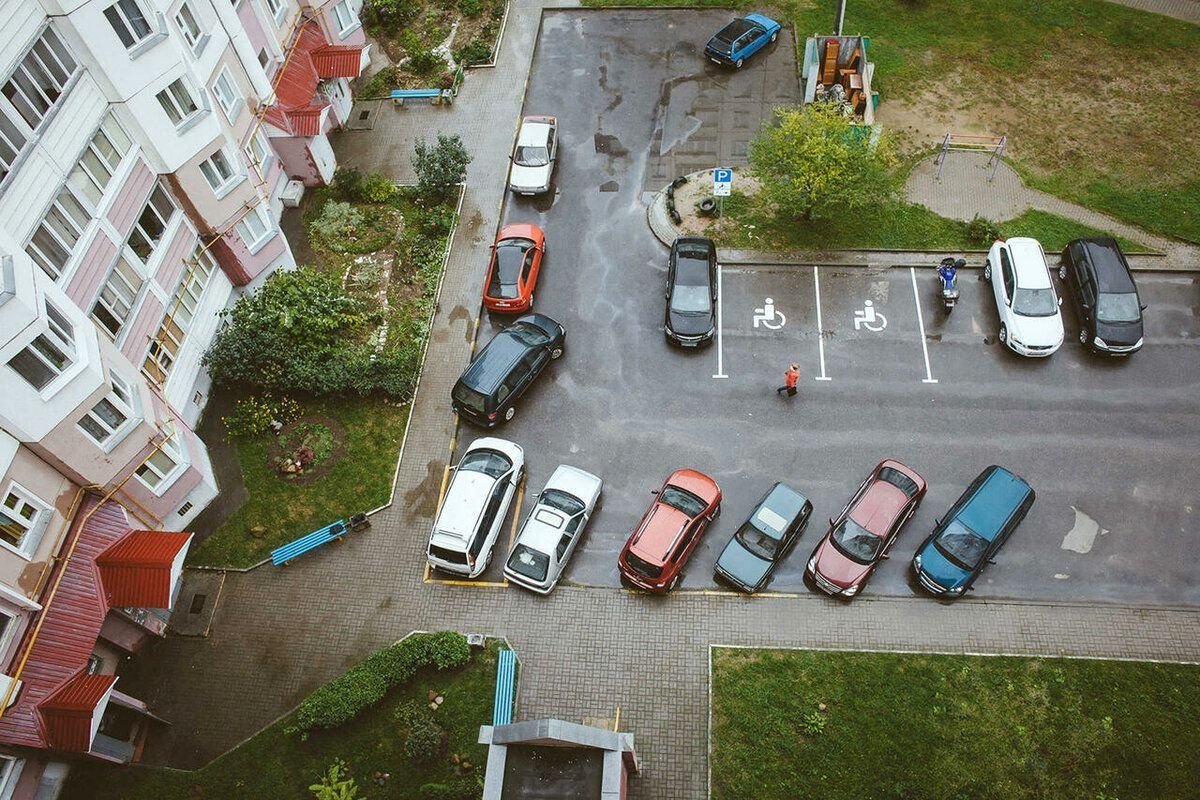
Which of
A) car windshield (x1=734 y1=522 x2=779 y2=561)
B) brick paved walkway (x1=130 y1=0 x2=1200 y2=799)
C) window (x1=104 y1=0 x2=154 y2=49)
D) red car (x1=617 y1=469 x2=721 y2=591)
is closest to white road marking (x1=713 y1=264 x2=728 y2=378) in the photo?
red car (x1=617 y1=469 x2=721 y2=591)

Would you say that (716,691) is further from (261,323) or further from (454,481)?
(261,323)

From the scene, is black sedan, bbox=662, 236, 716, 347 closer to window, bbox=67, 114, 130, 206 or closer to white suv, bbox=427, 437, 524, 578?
white suv, bbox=427, 437, 524, 578

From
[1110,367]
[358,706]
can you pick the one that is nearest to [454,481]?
[358,706]

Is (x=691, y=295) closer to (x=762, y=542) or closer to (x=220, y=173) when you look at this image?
(x=762, y=542)

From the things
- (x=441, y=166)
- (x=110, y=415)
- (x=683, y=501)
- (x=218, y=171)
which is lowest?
(x=683, y=501)

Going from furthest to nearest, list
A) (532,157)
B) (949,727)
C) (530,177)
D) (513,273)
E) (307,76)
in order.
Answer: (307,76) → (532,157) → (530,177) → (513,273) → (949,727)

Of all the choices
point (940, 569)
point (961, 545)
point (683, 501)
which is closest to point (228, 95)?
point (683, 501)
